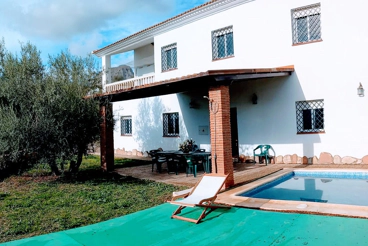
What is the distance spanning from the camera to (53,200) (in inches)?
299

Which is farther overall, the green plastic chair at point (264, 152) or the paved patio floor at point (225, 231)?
the green plastic chair at point (264, 152)

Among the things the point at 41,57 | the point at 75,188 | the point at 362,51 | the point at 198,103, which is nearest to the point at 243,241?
the point at 75,188

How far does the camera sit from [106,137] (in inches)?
473

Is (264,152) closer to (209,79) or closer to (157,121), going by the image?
(209,79)

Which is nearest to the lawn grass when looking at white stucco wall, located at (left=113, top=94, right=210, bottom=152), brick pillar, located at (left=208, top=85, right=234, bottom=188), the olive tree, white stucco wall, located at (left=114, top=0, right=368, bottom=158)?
the olive tree

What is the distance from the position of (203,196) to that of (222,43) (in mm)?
9949

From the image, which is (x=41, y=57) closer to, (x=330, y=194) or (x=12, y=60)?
(x=12, y=60)

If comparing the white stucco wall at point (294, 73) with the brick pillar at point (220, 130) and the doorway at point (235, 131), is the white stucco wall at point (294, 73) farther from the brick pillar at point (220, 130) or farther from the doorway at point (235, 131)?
the brick pillar at point (220, 130)

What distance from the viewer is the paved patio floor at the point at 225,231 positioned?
4.51 m

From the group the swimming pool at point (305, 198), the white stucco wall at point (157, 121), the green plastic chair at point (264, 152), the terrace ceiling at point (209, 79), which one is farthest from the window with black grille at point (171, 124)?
the swimming pool at point (305, 198)

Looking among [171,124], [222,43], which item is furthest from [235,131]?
[222,43]

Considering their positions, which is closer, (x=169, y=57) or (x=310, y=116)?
(x=310, y=116)

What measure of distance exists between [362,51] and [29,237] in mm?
11597

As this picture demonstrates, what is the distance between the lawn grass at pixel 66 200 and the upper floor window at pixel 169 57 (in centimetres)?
786
